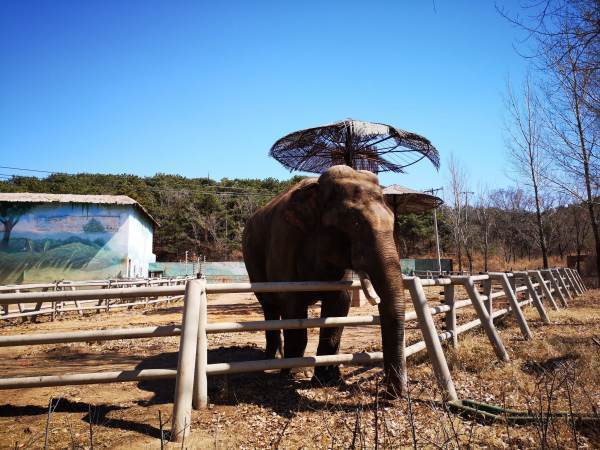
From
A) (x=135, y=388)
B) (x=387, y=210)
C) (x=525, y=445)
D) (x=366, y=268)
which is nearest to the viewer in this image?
(x=525, y=445)

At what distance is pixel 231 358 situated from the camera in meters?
6.47

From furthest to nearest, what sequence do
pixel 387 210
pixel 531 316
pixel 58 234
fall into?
pixel 58 234, pixel 531 316, pixel 387 210

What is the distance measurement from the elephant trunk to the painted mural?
2896 centimetres

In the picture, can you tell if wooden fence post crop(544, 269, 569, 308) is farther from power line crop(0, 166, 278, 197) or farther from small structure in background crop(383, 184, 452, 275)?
power line crop(0, 166, 278, 197)

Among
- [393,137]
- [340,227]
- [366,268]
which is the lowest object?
[366,268]

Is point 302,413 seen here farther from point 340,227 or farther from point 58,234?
point 58,234

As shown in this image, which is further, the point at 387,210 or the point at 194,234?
the point at 194,234

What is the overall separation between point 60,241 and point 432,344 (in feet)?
102

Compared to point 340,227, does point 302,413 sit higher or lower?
lower

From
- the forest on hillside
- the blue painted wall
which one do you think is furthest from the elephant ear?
the forest on hillside

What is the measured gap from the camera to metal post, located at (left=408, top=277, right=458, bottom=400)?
12.4 feet

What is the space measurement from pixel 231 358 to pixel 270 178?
63.9 metres

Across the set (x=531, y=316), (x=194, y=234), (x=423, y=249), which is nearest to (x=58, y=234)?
(x=194, y=234)

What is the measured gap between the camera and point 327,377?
4504mm
